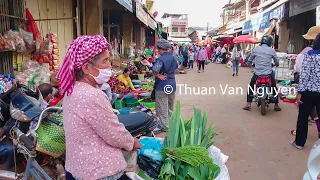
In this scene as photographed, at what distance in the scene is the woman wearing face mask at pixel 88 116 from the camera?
188 centimetres

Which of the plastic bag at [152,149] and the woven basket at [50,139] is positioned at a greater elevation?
the woven basket at [50,139]

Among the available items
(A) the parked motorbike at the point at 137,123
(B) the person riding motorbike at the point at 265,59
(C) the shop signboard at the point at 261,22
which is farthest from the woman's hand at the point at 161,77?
(C) the shop signboard at the point at 261,22

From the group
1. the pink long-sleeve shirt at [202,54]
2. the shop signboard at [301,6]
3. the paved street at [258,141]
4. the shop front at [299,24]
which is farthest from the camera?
the pink long-sleeve shirt at [202,54]

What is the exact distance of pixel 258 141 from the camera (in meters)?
5.26

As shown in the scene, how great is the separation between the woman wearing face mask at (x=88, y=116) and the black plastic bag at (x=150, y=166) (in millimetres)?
766

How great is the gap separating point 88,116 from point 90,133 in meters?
0.12

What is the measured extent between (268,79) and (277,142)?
2381 mm

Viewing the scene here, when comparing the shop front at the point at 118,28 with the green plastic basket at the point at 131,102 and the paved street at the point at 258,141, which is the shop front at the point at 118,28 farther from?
the green plastic basket at the point at 131,102

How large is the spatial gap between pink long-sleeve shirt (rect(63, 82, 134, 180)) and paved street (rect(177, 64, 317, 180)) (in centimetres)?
243

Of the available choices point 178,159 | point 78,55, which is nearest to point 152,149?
point 178,159

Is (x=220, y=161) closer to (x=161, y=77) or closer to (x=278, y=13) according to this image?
(x=161, y=77)

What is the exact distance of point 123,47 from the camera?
555 inches

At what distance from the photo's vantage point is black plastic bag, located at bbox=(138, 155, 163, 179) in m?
2.75

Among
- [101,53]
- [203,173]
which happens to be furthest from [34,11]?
[203,173]
